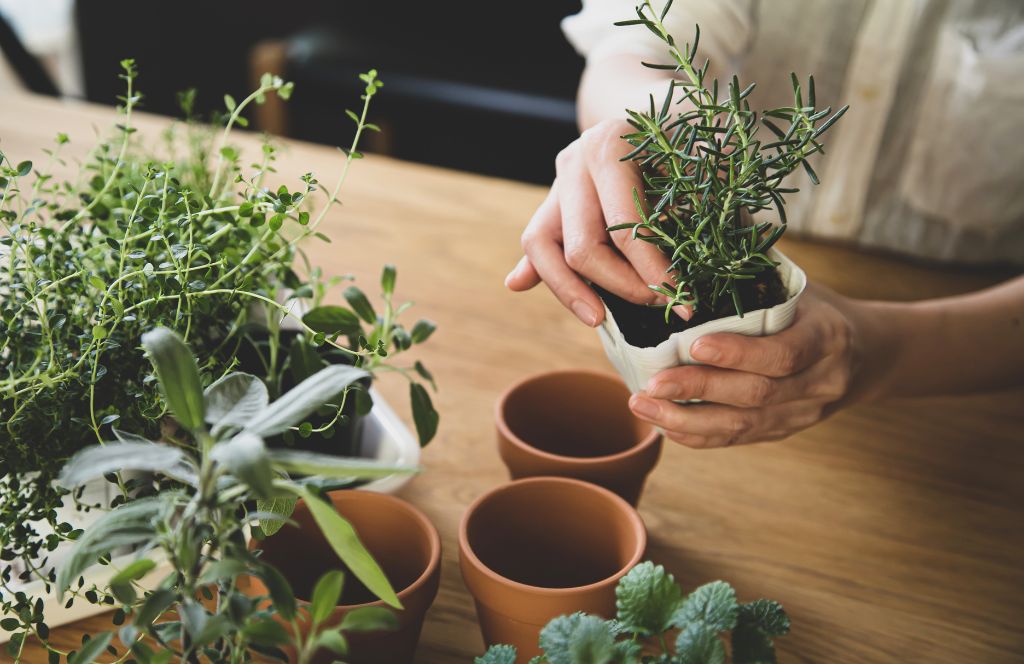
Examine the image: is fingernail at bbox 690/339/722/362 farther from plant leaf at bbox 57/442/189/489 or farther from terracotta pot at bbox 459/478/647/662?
plant leaf at bbox 57/442/189/489

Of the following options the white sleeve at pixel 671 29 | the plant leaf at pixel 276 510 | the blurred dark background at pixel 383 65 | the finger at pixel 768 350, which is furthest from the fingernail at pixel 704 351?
the blurred dark background at pixel 383 65

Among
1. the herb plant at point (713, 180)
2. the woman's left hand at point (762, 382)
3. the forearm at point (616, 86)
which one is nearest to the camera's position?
the herb plant at point (713, 180)

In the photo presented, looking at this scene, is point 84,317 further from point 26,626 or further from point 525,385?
point 525,385

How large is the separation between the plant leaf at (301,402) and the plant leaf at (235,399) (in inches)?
0.9

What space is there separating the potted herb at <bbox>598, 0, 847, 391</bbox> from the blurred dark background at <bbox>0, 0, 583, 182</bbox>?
1850 millimetres

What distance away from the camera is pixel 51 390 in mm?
592

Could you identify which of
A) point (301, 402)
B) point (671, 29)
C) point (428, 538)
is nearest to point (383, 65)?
point (671, 29)

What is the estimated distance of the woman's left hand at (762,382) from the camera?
696 mm

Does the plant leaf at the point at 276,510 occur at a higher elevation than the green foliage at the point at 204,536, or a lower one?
lower

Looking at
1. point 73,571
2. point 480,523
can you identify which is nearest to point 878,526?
point 480,523

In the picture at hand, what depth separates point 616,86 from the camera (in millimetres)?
1092

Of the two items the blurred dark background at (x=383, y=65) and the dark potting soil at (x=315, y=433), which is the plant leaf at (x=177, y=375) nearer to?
the dark potting soil at (x=315, y=433)

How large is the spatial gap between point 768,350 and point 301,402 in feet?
1.33

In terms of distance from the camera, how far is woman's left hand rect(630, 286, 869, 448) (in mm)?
696
